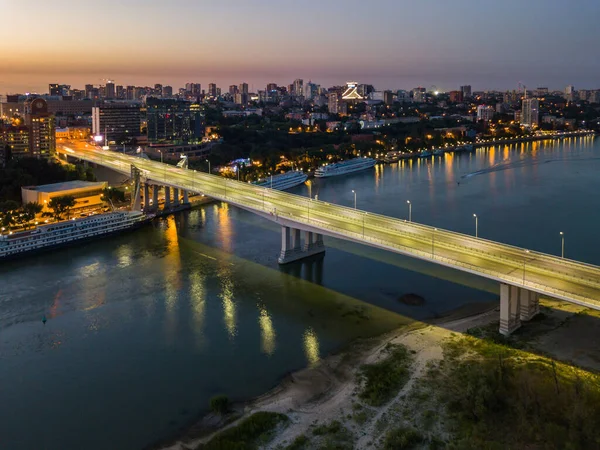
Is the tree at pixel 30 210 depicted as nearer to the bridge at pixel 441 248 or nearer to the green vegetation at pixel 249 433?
the bridge at pixel 441 248

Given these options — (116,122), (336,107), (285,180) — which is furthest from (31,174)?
Answer: (336,107)

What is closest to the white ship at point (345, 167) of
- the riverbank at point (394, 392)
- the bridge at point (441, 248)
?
the bridge at point (441, 248)

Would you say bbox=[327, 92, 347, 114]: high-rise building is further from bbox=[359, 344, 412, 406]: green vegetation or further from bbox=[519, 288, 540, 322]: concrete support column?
bbox=[359, 344, 412, 406]: green vegetation

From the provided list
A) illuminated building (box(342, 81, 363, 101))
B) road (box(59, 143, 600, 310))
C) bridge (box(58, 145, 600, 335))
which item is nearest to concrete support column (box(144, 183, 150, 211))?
bridge (box(58, 145, 600, 335))

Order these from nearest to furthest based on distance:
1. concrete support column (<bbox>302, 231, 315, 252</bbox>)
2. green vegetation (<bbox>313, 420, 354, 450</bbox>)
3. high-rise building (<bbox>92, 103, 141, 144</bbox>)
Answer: green vegetation (<bbox>313, 420, 354, 450</bbox>) < concrete support column (<bbox>302, 231, 315, 252</bbox>) < high-rise building (<bbox>92, 103, 141, 144</bbox>)

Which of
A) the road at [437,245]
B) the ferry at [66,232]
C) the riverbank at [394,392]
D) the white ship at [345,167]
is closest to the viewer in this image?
the riverbank at [394,392]

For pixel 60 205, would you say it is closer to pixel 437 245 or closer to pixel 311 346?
pixel 311 346

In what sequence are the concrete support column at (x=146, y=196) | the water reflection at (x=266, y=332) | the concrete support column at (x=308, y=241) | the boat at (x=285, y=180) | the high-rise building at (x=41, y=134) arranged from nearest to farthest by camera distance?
the water reflection at (x=266, y=332)
the concrete support column at (x=308, y=241)
the concrete support column at (x=146, y=196)
the boat at (x=285, y=180)
the high-rise building at (x=41, y=134)
